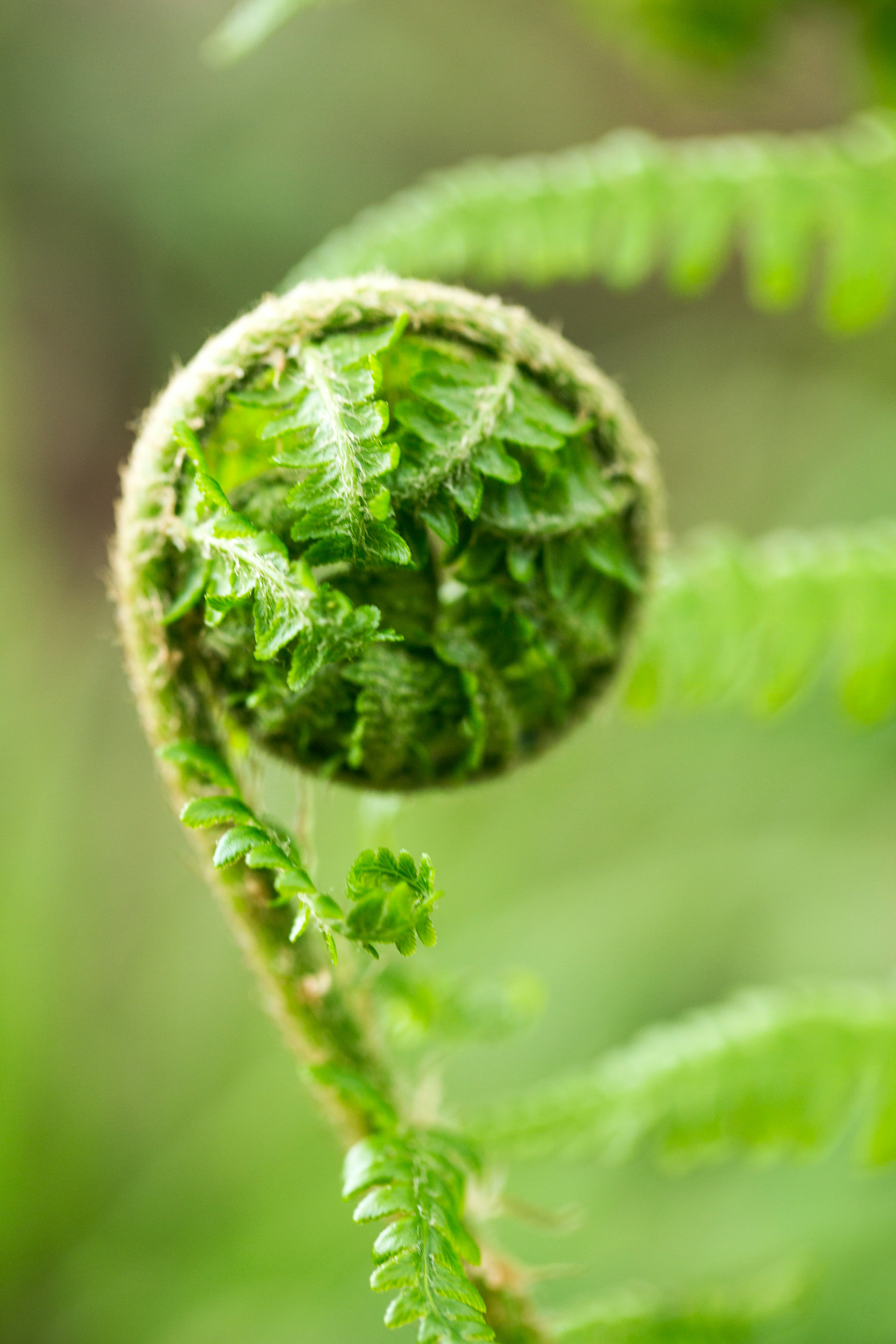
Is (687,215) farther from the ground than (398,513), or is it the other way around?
(687,215)

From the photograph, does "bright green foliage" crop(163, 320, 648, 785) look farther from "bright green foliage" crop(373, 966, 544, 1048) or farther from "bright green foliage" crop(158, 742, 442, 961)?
"bright green foliage" crop(373, 966, 544, 1048)

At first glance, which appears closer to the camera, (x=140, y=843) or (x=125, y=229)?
(x=140, y=843)

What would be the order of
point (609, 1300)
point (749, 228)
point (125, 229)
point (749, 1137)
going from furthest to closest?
1. point (125, 229)
2. point (749, 228)
3. point (749, 1137)
4. point (609, 1300)

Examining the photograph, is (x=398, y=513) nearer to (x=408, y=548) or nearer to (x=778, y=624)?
(x=408, y=548)

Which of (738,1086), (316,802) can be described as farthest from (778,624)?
(316,802)

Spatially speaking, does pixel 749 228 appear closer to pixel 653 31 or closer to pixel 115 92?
pixel 653 31

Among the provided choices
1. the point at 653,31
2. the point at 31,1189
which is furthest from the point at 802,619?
the point at 31,1189

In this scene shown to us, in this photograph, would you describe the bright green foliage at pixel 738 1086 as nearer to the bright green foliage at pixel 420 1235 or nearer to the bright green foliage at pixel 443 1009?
the bright green foliage at pixel 443 1009
